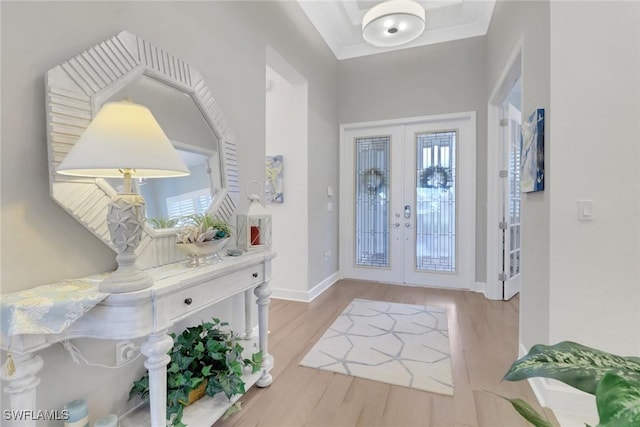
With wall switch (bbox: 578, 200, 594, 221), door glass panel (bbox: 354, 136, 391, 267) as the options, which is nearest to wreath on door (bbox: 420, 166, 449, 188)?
door glass panel (bbox: 354, 136, 391, 267)

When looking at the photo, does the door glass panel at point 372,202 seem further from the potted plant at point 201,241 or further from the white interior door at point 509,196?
the potted plant at point 201,241

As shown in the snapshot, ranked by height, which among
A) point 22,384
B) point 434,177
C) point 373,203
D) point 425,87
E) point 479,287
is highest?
point 425,87

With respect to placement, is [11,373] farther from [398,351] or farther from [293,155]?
[293,155]

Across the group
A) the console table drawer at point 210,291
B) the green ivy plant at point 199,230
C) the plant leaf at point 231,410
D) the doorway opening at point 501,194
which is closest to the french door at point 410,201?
the doorway opening at point 501,194

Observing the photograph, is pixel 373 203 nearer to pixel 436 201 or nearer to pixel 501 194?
pixel 436 201

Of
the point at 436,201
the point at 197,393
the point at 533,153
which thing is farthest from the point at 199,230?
the point at 436,201

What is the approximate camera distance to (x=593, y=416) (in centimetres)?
167

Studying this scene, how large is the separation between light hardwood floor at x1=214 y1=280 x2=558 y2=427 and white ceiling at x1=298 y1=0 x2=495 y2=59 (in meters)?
3.42

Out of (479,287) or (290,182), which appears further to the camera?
(479,287)

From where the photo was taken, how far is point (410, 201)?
4.34 meters

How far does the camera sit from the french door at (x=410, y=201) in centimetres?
412

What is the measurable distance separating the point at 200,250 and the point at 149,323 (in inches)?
19.5

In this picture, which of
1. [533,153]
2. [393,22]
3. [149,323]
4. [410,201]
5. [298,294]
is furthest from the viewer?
[410,201]

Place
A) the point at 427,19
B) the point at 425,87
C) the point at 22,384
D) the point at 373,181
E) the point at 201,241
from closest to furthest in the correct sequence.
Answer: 1. the point at 22,384
2. the point at 201,241
3. the point at 427,19
4. the point at 425,87
5. the point at 373,181
